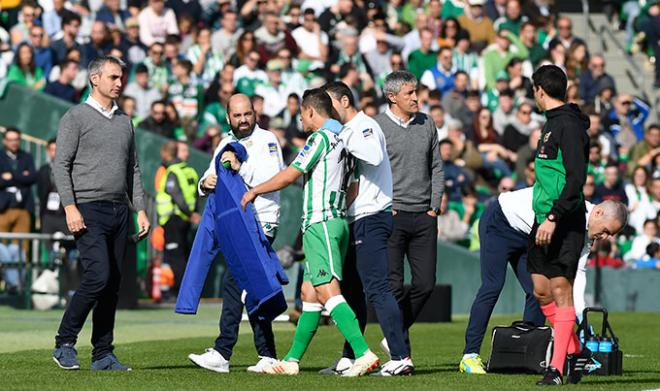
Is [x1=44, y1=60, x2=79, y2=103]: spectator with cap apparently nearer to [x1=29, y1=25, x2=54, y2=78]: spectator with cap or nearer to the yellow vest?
[x1=29, y1=25, x2=54, y2=78]: spectator with cap

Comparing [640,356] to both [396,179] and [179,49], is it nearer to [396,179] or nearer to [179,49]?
[396,179]

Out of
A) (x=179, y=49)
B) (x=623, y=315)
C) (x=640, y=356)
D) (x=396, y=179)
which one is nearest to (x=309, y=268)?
(x=396, y=179)

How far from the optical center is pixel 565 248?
10.3 meters

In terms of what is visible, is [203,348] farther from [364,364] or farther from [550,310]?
[550,310]

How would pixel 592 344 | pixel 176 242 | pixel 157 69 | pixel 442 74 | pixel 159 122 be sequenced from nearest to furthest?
pixel 592 344 → pixel 176 242 → pixel 159 122 → pixel 157 69 → pixel 442 74

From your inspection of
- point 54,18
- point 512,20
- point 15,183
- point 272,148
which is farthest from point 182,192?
point 272,148

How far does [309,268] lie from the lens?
36.4 feet

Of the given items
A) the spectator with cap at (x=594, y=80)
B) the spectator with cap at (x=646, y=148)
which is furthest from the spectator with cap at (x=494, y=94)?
the spectator with cap at (x=646, y=148)

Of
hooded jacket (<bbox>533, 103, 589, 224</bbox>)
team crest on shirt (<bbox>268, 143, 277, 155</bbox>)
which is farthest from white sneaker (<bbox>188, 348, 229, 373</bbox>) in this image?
hooded jacket (<bbox>533, 103, 589, 224</bbox>)

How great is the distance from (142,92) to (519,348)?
12.6 m

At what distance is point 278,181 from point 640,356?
172 inches

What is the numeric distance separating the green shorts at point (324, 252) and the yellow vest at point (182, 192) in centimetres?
1054

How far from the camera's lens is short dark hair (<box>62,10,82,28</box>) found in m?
23.7

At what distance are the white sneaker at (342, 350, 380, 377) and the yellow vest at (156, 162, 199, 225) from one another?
10633mm
